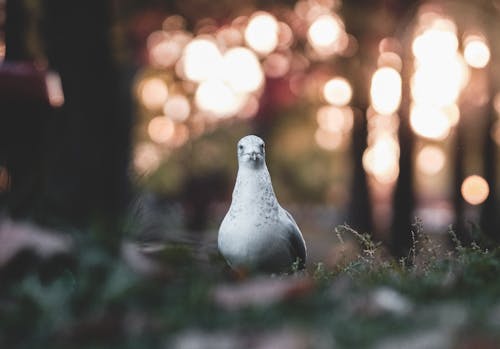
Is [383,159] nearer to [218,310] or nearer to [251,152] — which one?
[251,152]

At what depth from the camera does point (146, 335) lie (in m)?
2.05

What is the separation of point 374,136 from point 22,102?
16261mm

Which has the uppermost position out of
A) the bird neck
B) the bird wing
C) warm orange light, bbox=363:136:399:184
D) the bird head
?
the bird head

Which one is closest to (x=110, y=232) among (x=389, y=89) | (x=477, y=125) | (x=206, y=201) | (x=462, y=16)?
(x=462, y=16)

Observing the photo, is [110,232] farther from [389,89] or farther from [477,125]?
[477,125]

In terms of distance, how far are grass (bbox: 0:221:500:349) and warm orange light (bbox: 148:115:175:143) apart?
69.8ft

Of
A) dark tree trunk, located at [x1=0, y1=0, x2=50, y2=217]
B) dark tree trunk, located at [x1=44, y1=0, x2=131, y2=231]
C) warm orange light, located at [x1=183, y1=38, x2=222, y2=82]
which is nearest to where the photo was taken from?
dark tree trunk, located at [x1=0, y1=0, x2=50, y2=217]

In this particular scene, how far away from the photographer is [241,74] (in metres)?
19.2

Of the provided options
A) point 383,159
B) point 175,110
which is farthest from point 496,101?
point 383,159

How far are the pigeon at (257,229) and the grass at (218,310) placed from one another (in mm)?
485

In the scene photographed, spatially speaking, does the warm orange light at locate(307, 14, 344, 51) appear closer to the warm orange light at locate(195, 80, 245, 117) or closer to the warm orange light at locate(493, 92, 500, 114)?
the warm orange light at locate(493, 92, 500, 114)

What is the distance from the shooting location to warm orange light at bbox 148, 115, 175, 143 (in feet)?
79.7

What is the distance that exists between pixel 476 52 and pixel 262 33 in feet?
12.3

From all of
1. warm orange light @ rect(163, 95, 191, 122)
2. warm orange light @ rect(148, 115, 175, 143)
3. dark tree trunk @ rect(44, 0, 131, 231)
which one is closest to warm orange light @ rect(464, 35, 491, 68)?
dark tree trunk @ rect(44, 0, 131, 231)
